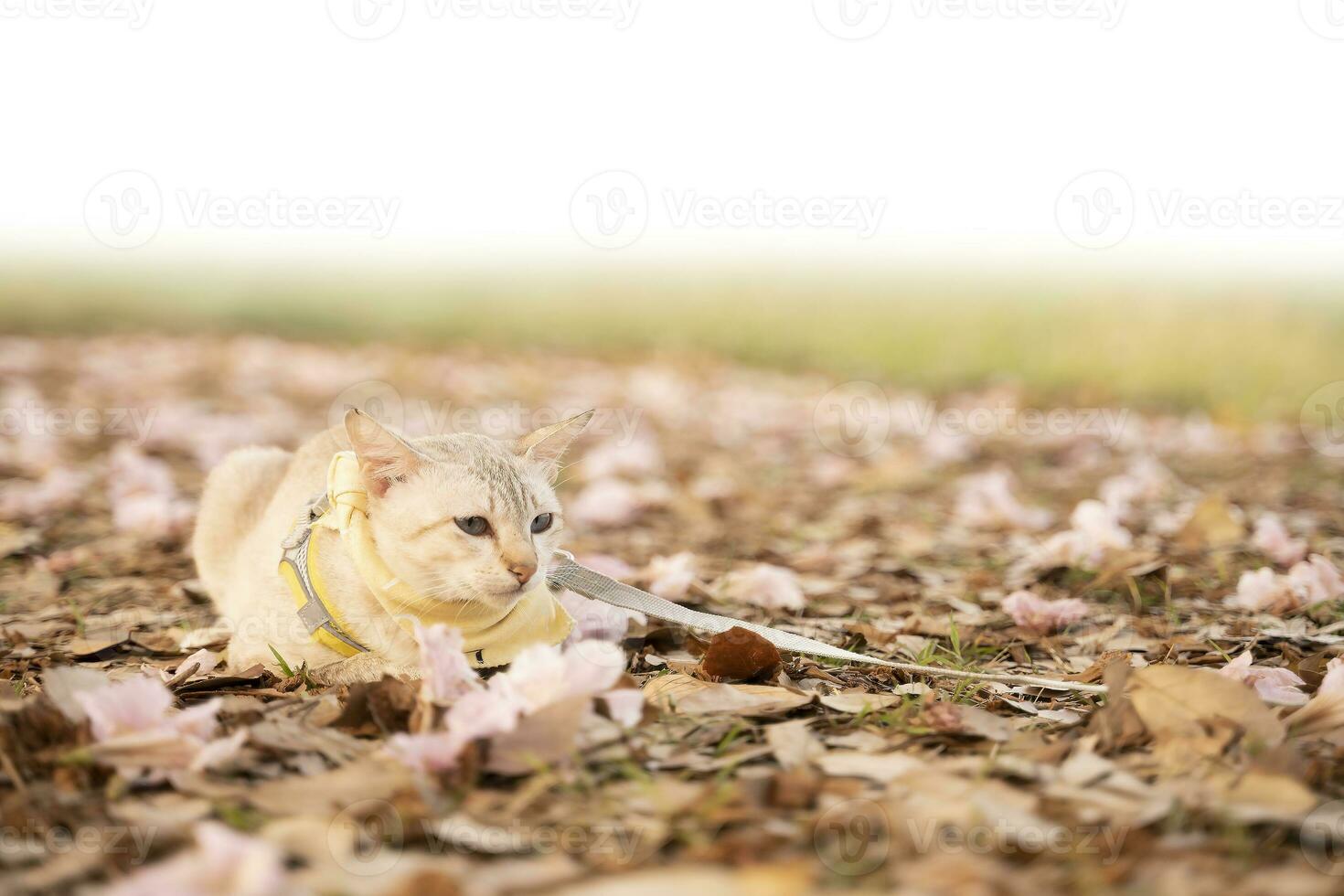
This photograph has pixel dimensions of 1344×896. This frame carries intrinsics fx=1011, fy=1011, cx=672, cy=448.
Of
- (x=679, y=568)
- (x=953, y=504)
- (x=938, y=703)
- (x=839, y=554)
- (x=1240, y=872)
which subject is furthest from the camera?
(x=953, y=504)

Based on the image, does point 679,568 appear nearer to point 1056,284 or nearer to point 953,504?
point 953,504

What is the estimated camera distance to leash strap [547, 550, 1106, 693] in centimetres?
241

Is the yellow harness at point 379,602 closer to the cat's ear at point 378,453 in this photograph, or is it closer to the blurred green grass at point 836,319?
the cat's ear at point 378,453

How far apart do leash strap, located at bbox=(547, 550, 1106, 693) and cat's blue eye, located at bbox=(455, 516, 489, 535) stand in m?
0.26

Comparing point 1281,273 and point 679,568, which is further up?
point 1281,273

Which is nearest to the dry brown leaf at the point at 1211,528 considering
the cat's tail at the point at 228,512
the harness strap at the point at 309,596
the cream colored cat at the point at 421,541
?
the cream colored cat at the point at 421,541

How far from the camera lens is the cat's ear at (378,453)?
7.56ft

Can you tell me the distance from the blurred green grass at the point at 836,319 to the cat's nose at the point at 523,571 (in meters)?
6.01

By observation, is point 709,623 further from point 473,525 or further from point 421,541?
point 421,541

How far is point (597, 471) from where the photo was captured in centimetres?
536

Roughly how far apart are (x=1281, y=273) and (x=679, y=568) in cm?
1205

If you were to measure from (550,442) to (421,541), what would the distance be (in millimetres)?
494

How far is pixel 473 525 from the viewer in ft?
7.96

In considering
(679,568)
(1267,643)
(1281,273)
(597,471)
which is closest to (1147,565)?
(1267,643)
